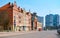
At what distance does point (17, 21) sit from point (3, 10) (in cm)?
924

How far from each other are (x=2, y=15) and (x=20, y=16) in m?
13.2

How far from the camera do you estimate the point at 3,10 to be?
80750 mm

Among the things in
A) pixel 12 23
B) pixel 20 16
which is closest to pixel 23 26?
pixel 20 16

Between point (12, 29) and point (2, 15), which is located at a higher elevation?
point (2, 15)

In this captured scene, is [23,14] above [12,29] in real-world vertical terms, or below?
above

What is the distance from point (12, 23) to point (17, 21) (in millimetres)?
6201

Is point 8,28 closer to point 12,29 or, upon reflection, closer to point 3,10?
point 12,29

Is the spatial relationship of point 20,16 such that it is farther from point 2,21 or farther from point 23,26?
point 2,21

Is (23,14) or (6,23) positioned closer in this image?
(6,23)

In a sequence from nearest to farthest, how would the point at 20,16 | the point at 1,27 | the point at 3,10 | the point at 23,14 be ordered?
the point at 1,27, the point at 3,10, the point at 20,16, the point at 23,14

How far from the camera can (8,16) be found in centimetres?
7869

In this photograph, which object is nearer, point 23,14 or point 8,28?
point 8,28

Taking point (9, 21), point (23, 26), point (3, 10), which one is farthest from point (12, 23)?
point (23, 26)

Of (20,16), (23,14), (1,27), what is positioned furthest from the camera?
(23,14)
